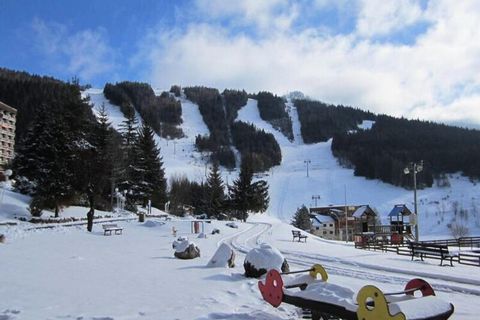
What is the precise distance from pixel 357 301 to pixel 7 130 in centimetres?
10424

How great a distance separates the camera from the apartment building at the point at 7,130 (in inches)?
3693

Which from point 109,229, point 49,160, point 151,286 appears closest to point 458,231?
point 109,229

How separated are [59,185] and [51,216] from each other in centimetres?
300

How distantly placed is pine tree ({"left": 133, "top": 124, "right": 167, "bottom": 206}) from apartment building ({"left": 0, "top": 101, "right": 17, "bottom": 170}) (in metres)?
43.9

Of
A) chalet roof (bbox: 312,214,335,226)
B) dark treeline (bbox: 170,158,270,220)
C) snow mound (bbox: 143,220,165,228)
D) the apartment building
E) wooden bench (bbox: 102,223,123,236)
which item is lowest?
wooden bench (bbox: 102,223,123,236)

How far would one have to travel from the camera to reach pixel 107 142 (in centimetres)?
4647

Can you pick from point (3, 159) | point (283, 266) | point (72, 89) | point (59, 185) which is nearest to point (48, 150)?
point (59, 185)

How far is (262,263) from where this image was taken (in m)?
11.9

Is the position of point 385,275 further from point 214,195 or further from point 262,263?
point 214,195

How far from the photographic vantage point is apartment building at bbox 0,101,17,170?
3693 inches

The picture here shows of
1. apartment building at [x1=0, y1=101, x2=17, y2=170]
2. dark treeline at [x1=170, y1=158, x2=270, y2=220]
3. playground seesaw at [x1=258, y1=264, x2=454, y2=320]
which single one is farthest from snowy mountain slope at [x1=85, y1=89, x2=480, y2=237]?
playground seesaw at [x1=258, y1=264, x2=454, y2=320]

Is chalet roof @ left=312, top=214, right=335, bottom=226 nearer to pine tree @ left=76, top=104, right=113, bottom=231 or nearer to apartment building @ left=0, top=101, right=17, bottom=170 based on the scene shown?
pine tree @ left=76, top=104, right=113, bottom=231

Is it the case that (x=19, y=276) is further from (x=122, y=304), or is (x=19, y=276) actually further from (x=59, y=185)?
(x=59, y=185)

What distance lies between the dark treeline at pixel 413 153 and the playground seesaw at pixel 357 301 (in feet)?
493
